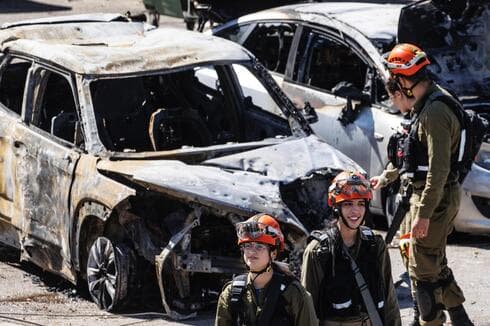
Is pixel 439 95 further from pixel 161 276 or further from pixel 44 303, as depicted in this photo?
pixel 44 303

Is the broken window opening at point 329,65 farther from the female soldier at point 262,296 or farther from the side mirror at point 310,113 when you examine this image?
the female soldier at point 262,296

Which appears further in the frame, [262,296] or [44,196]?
[44,196]

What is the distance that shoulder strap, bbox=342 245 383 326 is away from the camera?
6.26 meters

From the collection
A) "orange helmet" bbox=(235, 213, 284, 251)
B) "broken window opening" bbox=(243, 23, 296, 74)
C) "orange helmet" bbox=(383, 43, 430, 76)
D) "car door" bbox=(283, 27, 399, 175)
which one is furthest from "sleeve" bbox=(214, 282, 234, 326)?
"broken window opening" bbox=(243, 23, 296, 74)

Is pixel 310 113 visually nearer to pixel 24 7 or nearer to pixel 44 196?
pixel 44 196

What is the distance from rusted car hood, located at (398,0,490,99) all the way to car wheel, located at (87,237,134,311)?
3.81 meters

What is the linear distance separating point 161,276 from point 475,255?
114 inches

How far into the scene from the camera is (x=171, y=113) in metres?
10.2

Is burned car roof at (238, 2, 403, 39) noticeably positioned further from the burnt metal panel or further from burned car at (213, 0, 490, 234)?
the burnt metal panel

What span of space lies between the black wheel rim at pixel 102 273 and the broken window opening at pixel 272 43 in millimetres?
3889

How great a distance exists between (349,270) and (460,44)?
579 cm

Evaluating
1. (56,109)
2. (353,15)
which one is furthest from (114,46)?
(353,15)

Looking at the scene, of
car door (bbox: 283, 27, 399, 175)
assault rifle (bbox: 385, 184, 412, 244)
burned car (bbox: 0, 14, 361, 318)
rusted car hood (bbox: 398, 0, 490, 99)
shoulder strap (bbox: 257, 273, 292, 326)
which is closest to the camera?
shoulder strap (bbox: 257, 273, 292, 326)

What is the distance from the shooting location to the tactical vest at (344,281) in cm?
627
